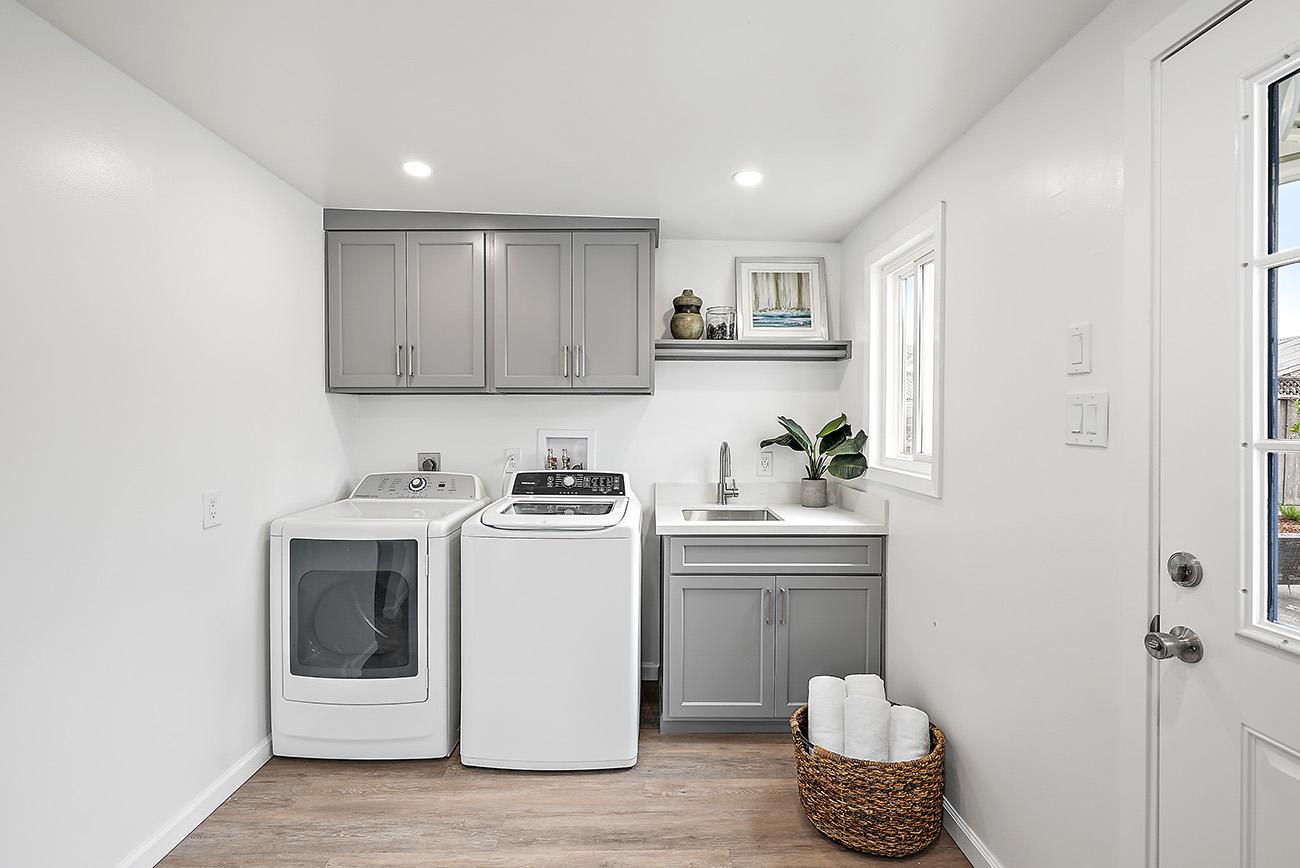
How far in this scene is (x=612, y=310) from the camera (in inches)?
123

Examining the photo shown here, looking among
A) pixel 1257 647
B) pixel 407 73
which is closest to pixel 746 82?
pixel 407 73

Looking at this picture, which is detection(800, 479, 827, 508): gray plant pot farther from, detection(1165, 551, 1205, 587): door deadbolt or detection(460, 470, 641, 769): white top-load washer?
detection(1165, 551, 1205, 587): door deadbolt

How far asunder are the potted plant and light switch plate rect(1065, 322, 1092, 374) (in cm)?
143

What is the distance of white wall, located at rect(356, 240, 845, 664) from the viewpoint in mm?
3443

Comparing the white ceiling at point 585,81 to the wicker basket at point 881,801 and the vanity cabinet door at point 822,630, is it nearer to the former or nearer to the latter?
the vanity cabinet door at point 822,630

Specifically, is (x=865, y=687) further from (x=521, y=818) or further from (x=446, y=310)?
(x=446, y=310)

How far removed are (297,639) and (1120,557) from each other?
265cm

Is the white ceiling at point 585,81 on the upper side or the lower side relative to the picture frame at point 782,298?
upper

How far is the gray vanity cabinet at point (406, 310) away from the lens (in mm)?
3080

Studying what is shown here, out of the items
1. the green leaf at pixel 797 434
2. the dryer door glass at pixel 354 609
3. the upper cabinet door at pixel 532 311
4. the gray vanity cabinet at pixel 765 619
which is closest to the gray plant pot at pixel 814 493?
the green leaf at pixel 797 434

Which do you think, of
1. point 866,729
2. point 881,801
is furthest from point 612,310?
point 881,801

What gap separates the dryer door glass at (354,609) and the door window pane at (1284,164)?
2.55 m

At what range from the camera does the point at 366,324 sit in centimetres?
310

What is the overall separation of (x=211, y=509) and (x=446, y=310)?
128 centimetres
